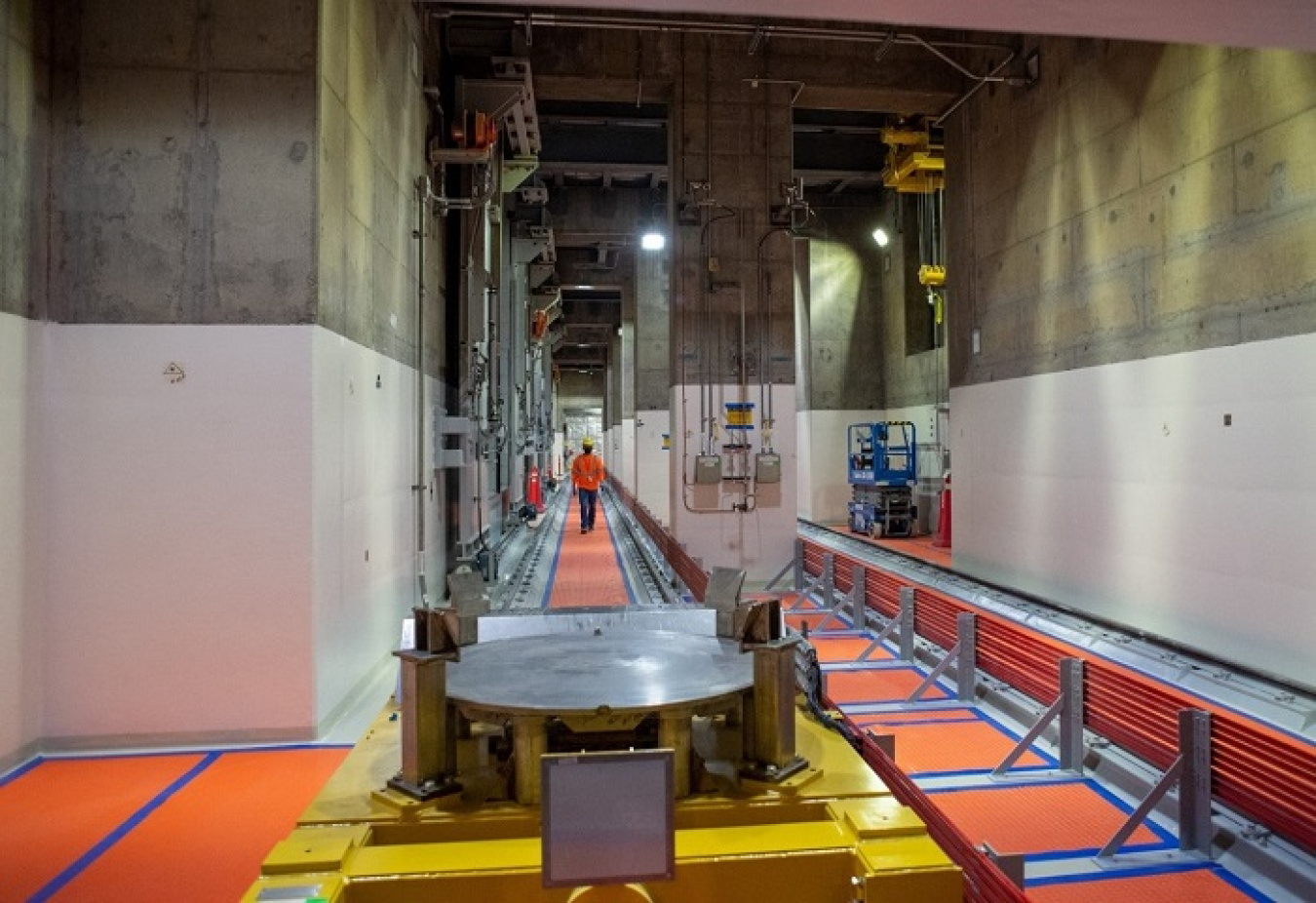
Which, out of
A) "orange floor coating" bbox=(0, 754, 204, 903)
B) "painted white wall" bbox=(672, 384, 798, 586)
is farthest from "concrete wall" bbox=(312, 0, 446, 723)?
"painted white wall" bbox=(672, 384, 798, 586)

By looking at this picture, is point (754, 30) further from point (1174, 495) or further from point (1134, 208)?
point (1174, 495)

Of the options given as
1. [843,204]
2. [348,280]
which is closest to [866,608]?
[348,280]

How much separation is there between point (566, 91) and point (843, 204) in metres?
8.72

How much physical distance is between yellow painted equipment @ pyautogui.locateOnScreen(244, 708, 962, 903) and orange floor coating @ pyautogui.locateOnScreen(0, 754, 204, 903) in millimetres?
2544

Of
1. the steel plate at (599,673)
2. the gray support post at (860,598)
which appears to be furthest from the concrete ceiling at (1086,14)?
the gray support post at (860,598)

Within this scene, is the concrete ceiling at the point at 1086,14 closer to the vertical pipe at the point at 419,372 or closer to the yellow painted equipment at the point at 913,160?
the vertical pipe at the point at 419,372

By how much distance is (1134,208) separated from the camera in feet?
24.5

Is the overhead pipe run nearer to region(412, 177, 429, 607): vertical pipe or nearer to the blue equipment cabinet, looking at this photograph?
region(412, 177, 429, 607): vertical pipe

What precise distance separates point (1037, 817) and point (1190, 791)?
697 mm

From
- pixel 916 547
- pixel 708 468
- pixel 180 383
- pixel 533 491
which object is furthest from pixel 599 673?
pixel 533 491

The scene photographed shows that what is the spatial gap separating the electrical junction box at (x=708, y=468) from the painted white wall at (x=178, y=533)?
6.52 m

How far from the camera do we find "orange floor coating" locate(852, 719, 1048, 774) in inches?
194

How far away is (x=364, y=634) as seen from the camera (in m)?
6.07

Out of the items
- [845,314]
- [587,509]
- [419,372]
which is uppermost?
[845,314]
